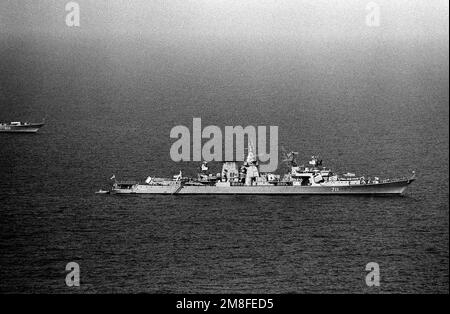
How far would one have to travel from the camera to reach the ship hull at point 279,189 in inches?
4464

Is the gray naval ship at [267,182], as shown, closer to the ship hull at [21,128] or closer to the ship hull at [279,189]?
the ship hull at [279,189]

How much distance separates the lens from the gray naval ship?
114 m

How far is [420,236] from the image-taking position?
3757 inches

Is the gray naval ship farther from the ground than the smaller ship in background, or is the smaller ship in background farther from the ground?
the smaller ship in background

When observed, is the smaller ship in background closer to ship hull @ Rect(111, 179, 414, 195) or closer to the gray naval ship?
the gray naval ship

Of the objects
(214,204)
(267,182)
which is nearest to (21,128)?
(267,182)

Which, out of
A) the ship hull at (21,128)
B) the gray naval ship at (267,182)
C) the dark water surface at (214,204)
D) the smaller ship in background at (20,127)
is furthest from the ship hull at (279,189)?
the smaller ship in background at (20,127)

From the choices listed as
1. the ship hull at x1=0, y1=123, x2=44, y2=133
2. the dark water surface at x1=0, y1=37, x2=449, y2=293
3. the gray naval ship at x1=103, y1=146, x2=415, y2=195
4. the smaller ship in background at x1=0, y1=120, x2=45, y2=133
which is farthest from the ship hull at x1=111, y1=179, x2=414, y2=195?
the smaller ship in background at x1=0, y1=120, x2=45, y2=133

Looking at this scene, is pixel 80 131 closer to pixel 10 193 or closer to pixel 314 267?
pixel 10 193

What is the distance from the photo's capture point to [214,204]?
109 metres

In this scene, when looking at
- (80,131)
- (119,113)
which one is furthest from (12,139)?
(119,113)
